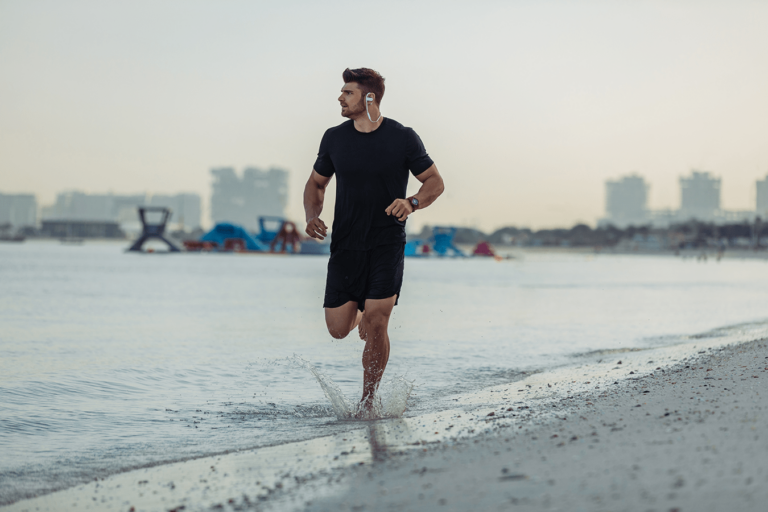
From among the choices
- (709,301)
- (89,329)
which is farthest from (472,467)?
(709,301)

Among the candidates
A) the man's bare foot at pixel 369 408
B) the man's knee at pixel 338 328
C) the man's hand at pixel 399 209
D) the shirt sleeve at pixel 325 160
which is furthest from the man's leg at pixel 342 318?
the shirt sleeve at pixel 325 160

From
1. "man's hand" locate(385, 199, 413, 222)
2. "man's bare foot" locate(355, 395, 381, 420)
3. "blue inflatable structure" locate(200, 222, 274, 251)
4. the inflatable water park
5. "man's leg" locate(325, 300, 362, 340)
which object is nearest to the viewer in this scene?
"man's hand" locate(385, 199, 413, 222)

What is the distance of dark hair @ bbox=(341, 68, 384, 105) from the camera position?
171 inches

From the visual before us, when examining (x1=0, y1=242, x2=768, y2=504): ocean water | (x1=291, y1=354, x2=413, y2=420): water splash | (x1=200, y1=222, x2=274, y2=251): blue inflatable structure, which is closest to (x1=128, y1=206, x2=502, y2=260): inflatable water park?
(x1=200, y1=222, x2=274, y2=251): blue inflatable structure

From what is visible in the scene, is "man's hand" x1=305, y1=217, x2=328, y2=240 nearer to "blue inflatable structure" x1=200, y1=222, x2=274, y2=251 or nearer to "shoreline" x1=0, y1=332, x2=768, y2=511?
"shoreline" x1=0, y1=332, x2=768, y2=511

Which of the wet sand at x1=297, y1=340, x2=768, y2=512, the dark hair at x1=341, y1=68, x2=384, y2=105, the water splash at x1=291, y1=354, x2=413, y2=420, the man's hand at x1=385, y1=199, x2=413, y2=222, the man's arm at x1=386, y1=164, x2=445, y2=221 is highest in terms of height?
the dark hair at x1=341, y1=68, x2=384, y2=105

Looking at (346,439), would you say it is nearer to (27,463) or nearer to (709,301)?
(27,463)

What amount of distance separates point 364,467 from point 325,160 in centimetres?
205

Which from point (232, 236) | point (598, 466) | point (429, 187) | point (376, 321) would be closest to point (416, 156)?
point (429, 187)

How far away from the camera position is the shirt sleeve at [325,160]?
4422 mm

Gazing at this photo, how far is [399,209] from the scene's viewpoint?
415cm

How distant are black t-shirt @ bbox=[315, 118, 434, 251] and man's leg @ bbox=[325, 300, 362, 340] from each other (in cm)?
A: 39

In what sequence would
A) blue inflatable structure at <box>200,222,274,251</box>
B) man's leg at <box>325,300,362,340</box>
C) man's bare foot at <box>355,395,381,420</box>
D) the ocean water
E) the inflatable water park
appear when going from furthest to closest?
blue inflatable structure at <box>200,222,274,251</box>
the inflatable water park
man's bare foot at <box>355,395,381,420</box>
man's leg at <box>325,300,362,340</box>
the ocean water

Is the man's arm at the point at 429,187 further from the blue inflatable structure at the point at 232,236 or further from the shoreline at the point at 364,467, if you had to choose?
the blue inflatable structure at the point at 232,236
